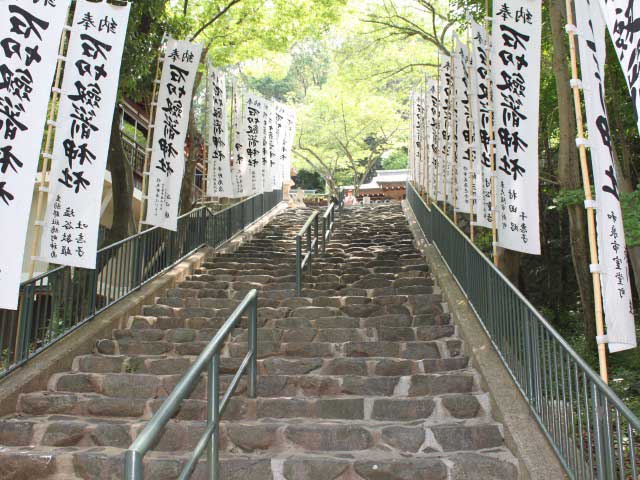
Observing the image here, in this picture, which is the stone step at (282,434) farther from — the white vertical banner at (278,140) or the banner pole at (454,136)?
the white vertical banner at (278,140)

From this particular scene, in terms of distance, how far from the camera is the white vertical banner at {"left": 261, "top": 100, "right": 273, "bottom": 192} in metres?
15.7

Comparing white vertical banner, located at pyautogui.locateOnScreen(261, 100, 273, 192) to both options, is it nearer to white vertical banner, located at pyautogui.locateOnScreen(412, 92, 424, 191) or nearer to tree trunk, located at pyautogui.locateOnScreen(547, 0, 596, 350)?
white vertical banner, located at pyautogui.locateOnScreen(412, 92, 424, 191)

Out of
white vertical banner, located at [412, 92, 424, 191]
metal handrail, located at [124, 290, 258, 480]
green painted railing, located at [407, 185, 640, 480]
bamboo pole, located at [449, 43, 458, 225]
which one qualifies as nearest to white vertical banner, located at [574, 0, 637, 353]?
green painted railing, located at [407, 185, 640, 480]

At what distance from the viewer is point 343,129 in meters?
29.8

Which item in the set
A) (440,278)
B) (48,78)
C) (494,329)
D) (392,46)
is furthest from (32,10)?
(392,46)

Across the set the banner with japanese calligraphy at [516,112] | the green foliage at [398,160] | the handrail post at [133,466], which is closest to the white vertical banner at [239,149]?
the banner with japanese calligraphy at [516,112]

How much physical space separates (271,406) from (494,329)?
229cm

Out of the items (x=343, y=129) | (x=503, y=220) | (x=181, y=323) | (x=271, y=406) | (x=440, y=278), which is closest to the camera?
(x=271, y=406)

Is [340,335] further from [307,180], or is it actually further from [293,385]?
[307,180]

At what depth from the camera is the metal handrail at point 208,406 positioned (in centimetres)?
256

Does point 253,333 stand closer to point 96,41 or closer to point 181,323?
point 181,323

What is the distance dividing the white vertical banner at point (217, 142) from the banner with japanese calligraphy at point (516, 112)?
6.95m

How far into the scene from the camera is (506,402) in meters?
5.02

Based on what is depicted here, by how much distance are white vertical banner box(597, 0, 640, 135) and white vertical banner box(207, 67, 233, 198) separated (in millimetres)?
9523
